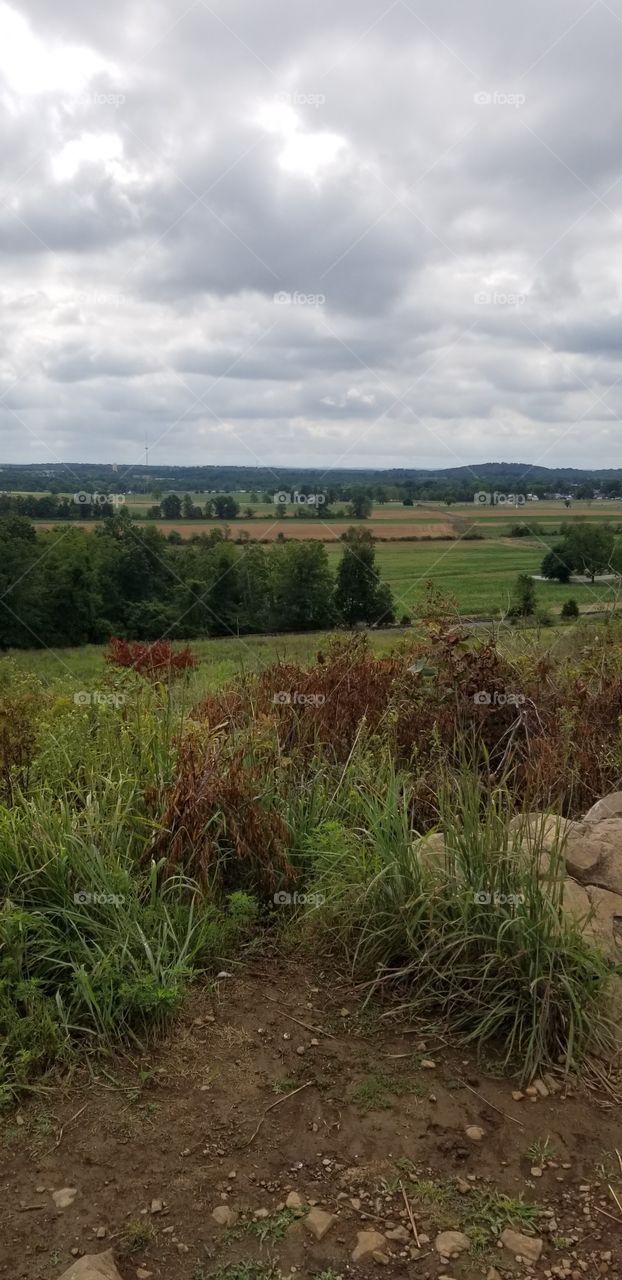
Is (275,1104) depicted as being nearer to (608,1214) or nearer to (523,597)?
(608,1214)

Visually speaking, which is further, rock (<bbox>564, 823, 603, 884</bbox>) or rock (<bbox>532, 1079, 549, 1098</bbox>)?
rock (<bbox>564, 823, 603, 884</bbox>)

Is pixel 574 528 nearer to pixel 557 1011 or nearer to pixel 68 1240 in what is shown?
pixel 557 1011

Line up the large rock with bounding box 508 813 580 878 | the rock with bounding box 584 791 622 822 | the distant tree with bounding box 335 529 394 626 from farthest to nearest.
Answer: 1. the distant tree with bounding box 335 529 394 626
2. the rock with bounding box 584 791 622 822
3. the large rock with bounding box 508 813 580 878

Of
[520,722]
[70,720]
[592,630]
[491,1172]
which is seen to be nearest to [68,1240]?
[491,1172]

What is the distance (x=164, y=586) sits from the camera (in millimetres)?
11148

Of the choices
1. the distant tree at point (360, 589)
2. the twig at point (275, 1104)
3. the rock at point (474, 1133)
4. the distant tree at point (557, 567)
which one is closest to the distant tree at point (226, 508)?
the distant tree at point (360, 589)

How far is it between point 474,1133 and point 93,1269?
4.30 feet

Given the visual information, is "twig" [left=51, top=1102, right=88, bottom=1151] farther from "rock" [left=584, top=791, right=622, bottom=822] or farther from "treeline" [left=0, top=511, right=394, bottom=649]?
"treeline" [left=0, top=511, right=394, bottom=649]

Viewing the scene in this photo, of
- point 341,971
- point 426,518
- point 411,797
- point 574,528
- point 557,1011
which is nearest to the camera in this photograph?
point 557,1011

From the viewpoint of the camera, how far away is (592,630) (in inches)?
343

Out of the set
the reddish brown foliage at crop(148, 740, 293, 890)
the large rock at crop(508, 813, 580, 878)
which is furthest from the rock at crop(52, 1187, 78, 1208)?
the large rock at crop(508, 813, 580, 878)

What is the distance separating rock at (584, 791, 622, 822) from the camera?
5.21m

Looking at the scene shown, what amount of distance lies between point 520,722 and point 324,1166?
3580mm

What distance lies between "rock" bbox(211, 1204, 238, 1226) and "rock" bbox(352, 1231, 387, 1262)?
37 cm
